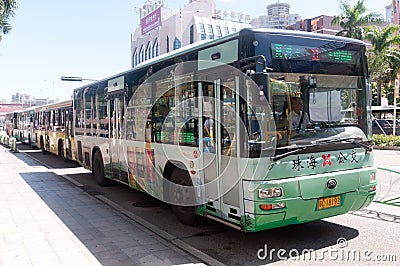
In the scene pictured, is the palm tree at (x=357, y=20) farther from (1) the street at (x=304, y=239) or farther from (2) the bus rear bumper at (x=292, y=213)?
(2) the bus rear bumper at (x=292, y=213)

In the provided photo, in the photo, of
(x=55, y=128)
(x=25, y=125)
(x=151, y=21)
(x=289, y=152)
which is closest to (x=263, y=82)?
(x=289, y=152)

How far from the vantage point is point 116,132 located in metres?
9.58

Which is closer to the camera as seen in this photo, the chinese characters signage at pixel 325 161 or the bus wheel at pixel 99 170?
the chinese characters signage at pixel 325 161

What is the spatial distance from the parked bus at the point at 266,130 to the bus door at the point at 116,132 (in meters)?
2.35

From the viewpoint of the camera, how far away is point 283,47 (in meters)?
5.24

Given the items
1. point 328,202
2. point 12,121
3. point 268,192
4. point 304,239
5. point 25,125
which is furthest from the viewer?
point 12,121

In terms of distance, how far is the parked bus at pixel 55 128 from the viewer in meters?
15.8

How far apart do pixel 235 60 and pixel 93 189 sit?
6.89 meters

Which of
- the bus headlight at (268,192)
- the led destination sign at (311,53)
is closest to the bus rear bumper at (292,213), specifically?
the bus headlight at (268,192)

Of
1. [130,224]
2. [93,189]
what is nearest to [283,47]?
[130,224]

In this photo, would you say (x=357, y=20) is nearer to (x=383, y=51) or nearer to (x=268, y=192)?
(x=383, y=51)

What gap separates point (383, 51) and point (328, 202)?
29122 mm

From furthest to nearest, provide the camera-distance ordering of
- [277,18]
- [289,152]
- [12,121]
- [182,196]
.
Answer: [277,18] < [12,121] < [182,196] < [289,152]

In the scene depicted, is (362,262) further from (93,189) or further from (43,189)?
(43,189)
